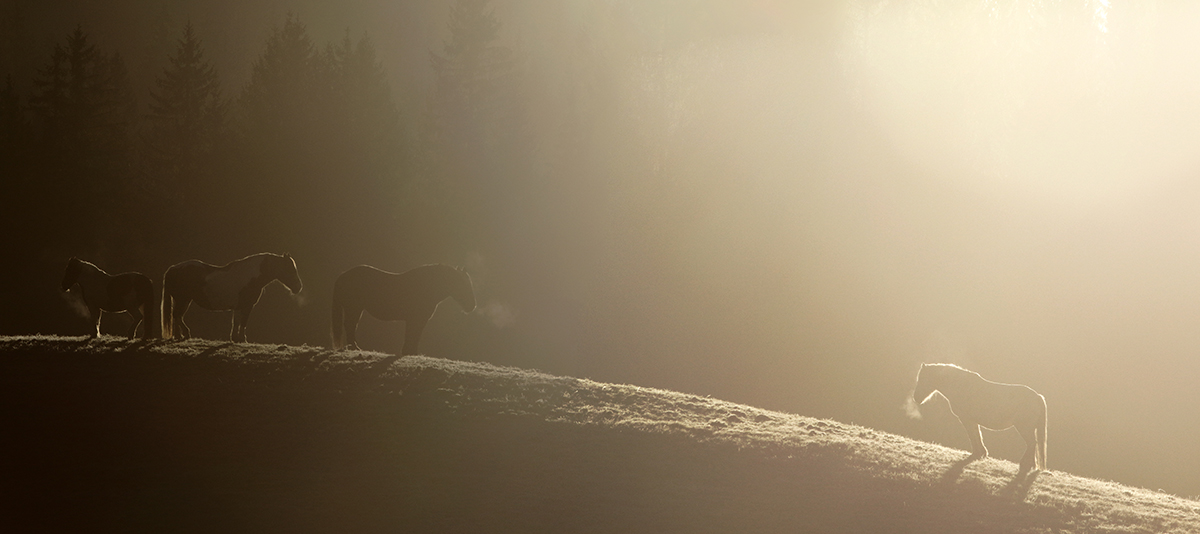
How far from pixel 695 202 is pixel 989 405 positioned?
207 ft

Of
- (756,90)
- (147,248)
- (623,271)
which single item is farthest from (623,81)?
(147,248)

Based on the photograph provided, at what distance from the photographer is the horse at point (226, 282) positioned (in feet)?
68.1

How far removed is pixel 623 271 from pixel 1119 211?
4254cm

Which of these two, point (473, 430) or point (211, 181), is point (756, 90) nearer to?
point (211, 181)

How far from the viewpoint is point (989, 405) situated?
18.9 metres

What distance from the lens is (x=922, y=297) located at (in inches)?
2736

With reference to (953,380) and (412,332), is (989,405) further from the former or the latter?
(412,332)

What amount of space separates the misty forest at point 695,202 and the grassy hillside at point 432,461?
31349 millimetres

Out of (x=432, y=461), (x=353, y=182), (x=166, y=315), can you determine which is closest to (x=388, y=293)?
(x=166, y=315)

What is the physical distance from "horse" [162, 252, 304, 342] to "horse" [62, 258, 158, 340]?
1.49ft

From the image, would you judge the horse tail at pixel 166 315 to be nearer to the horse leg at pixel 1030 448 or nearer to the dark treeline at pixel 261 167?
the horse leg at pixel 1030 448

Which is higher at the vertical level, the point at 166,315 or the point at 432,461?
the point at 166,315

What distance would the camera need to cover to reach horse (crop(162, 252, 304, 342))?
2075 cm

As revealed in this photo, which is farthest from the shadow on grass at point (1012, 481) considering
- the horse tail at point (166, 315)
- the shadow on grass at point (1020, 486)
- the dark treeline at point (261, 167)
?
the dark treeline at point (261, 167)
